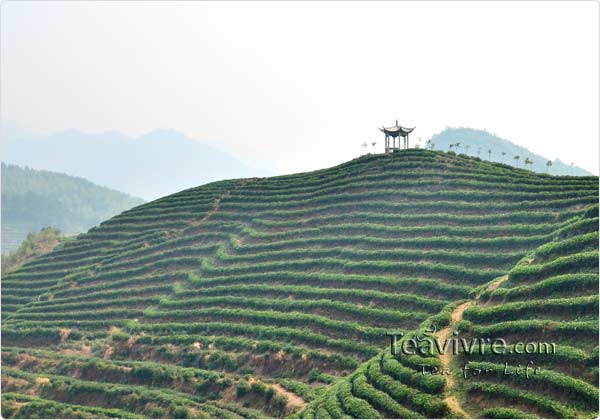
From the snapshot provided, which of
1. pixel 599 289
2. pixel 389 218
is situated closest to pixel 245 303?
pixel 389 218

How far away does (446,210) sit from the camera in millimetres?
52719

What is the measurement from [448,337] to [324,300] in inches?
534

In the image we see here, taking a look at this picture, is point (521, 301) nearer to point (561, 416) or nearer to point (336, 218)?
point (561, 416)

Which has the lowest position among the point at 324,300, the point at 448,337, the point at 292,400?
the point at 292,400

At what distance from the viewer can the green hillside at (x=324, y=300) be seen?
30.1 m

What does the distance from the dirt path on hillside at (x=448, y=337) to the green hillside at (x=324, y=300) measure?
0.39ft

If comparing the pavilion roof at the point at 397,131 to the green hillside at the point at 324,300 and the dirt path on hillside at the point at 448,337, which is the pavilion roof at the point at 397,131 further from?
the dirt path on hillside at the point at 448,337

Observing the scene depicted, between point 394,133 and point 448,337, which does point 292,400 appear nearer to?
point 448,337

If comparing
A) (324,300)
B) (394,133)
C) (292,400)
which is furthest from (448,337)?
(394,133)

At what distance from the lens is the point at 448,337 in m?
33.0

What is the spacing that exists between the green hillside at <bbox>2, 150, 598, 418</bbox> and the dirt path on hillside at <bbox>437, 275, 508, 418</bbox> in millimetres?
119

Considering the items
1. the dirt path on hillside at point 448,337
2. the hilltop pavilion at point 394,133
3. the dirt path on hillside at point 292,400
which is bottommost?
the dirt path on hillside at point 292,400

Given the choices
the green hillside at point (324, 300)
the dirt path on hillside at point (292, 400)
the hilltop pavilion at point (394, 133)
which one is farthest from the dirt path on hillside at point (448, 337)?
the hilltop pavilion at point (394, 133)

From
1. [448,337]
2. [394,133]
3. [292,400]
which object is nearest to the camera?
[448,337]
